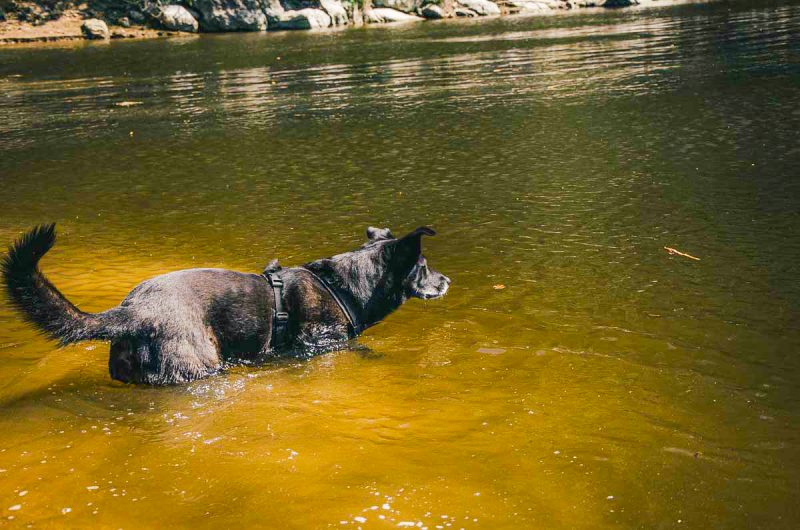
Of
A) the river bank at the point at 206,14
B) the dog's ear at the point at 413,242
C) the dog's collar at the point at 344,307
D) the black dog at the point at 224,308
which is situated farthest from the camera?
the river bank at the point at 206,14

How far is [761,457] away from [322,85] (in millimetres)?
21102

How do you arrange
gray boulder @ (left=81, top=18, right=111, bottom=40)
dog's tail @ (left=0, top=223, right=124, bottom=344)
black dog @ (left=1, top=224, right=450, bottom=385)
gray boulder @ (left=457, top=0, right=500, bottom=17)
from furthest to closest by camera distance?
1. gray boulder @ (left=457, top=0, right=500, bottom=17)
2. gray boulder @ (left=81, top=18, right=111, bottom=40)
3. black dog @ (left=1, top=224, right=450, bottom=385)
4. dog's tail @ (left=0, top=223, right=124, bottom=344)

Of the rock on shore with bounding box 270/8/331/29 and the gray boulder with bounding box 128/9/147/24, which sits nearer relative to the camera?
the gray boulder with bounding box 128/9/147/24

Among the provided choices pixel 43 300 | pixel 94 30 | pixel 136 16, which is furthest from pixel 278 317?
pixel 136 16

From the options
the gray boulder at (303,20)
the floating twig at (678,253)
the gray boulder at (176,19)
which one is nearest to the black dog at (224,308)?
the floating twig at (678,253)

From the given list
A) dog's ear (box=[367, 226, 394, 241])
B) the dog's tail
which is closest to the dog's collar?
dog's ear (box=[367, 226, 394, 241])

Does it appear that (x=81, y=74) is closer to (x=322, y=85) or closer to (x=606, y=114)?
(x=322, y=85)

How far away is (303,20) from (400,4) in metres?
9.79

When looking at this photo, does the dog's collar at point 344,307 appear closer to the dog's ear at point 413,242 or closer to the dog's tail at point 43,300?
the dog's ear at point 413,242

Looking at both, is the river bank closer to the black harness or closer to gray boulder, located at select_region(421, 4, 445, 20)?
gray boulder, located at select_region(421, 4, 445, 20)

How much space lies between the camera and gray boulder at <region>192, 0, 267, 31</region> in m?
56.2

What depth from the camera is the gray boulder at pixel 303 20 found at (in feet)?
184

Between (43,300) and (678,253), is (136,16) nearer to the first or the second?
(678,253)

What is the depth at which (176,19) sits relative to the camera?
54844 mm
